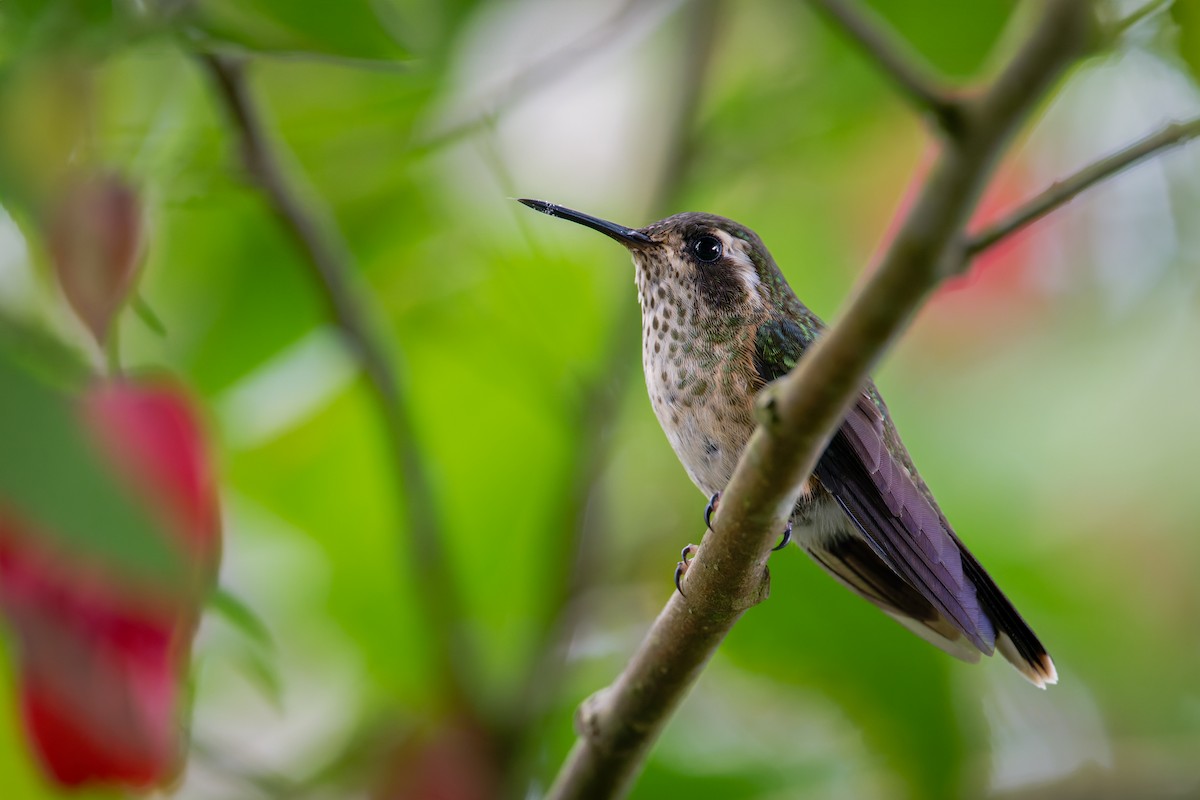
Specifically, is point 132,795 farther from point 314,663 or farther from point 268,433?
point 314,663

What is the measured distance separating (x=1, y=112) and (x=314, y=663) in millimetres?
1787

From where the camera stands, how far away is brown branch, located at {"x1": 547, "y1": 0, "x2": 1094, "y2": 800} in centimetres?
61

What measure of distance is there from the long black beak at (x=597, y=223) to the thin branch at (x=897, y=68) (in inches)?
35.0

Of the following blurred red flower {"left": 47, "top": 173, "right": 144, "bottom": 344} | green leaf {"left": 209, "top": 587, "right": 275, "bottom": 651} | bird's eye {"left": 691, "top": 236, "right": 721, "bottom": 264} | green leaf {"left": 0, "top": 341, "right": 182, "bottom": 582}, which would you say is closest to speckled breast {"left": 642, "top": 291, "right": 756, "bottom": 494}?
bird's eye {"left": 691, "top": 236, "right": 721, "bottom": 264}

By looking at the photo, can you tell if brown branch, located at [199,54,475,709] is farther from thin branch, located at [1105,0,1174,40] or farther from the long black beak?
thin branch, located at [1105,0,1174,40]

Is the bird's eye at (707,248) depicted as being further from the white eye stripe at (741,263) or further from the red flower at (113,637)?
the red flower at (113,637)

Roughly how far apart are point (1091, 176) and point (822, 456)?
696 millimetres

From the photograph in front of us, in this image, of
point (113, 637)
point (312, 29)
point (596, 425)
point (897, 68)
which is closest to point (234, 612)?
point (113, 637)

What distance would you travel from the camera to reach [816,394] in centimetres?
75

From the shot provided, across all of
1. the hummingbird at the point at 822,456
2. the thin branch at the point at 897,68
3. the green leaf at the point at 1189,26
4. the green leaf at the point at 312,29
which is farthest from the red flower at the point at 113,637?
the green leaf at the point at 1189,26

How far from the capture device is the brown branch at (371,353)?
4.84 feet

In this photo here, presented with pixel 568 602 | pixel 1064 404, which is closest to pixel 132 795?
pixel 568 602

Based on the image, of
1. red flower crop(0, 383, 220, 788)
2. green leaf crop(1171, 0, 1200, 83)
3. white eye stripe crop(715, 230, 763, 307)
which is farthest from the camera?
white eye stripe crop(715, 230, 763, 307)

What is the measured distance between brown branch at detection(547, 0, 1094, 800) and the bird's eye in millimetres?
674
